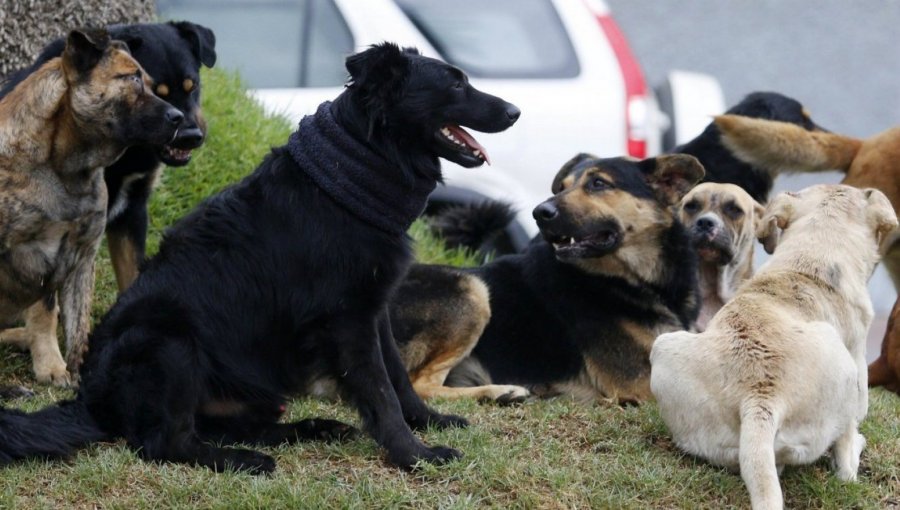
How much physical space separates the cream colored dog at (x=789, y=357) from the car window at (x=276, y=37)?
468 centimetres

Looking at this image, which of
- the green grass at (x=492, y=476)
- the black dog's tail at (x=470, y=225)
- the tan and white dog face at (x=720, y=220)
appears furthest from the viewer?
the black dog's tail at (x=470, y=225)

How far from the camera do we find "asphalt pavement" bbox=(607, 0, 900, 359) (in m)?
17.6

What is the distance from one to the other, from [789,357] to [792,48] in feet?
43.9

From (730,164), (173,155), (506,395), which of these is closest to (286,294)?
(173,155)

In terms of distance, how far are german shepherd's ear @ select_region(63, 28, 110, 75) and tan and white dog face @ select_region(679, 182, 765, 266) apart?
10.4 ft

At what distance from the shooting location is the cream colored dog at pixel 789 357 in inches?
201

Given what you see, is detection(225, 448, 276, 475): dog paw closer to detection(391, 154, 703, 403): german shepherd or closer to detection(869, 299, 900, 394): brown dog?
detection(391, 154, 703, 403): german shepherd

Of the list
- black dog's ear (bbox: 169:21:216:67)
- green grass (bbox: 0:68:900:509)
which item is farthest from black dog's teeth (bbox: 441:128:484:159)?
black dog's ear (bbox: 169:21:216:67)

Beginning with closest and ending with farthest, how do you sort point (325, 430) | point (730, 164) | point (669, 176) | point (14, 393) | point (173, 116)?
point (325, 430)
point (173, 116)
point (14, 393)
point (669, 176)
point (730, 164)

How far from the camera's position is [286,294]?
5.48 metres

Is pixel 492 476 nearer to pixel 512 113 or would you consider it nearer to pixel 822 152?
pixel 512 113

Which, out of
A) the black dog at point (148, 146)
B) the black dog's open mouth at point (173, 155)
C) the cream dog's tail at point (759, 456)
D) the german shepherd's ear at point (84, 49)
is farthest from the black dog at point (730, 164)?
the german shepherd's ear at point (84, 49)

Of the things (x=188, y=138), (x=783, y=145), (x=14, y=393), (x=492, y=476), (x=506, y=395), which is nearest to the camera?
(x=492, y=476)

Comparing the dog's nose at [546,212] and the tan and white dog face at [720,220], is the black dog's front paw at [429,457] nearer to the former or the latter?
the dog's nose at [546,212]
